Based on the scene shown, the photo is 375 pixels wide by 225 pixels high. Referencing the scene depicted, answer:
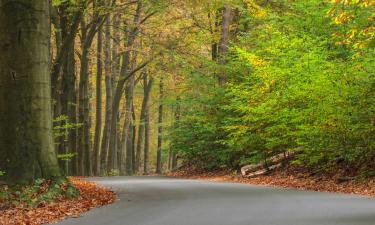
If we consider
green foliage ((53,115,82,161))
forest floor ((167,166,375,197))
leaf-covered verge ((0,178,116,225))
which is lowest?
forest floor ((167,166,375,197))

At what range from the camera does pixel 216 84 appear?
95.0 ft

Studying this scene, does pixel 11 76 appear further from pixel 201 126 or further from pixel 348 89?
pixel 201 126

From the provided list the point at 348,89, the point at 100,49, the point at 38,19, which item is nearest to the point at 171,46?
the point at 100,49

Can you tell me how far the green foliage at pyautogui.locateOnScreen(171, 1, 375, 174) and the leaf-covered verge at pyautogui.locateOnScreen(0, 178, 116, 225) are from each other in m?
7.02

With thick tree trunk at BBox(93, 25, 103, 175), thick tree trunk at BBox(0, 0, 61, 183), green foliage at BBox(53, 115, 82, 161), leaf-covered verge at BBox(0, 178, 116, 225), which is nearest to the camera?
leaf-covered verge at BBox(0, 178, 116, 225)

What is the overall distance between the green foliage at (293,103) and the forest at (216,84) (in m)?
0.05

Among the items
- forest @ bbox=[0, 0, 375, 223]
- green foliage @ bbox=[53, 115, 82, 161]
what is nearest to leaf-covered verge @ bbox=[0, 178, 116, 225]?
forest @ bbox=[0, 0, 375, 223]

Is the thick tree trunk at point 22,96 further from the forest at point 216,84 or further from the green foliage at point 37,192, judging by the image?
the green foliage at point 37,192

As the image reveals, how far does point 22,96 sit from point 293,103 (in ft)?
35.1

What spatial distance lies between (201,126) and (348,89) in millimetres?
12030

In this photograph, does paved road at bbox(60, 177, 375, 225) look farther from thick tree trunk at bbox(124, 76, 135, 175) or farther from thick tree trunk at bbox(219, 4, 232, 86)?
thick tree trunk at bbox(124, 76, 135, 175)

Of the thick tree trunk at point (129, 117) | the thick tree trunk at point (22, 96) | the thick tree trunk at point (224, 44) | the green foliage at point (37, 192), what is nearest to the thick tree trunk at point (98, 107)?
the thick tree trunk at point (129, 117)

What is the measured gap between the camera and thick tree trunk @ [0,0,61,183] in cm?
1256

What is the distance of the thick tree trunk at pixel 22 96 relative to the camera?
12.6m
